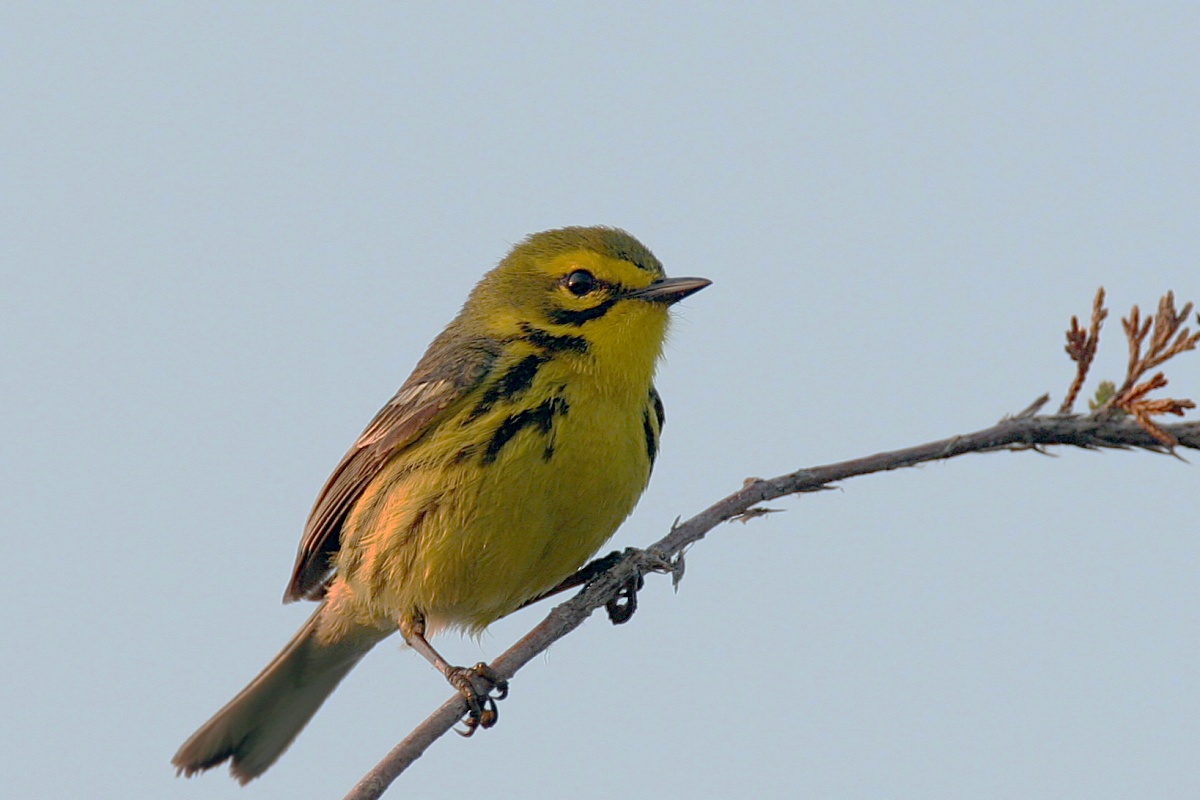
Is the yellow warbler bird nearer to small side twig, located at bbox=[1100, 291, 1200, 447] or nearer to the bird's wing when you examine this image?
the bird's wing

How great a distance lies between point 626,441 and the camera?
6.19 metres

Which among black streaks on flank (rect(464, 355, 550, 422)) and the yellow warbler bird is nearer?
the yellow warbler bird

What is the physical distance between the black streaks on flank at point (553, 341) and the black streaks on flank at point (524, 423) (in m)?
0.41

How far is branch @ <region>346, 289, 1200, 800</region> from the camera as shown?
397 centimetres

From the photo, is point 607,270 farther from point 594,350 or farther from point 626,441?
point 626,441

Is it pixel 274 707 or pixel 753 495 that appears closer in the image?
pixel 753 495

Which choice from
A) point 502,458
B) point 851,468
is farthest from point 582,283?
point 851,468

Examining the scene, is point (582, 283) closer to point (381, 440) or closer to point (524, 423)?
point (524, 423)

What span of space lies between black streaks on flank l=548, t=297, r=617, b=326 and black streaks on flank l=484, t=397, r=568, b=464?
2.16 ft

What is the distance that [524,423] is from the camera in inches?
238

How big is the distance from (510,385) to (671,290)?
1019mm

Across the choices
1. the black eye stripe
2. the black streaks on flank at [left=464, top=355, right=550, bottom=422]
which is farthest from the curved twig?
the black eye stripe

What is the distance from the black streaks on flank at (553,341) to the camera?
6406 millimetres

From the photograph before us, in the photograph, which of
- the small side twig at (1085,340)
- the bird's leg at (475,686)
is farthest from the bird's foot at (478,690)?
the small side twig at (1085,340)
